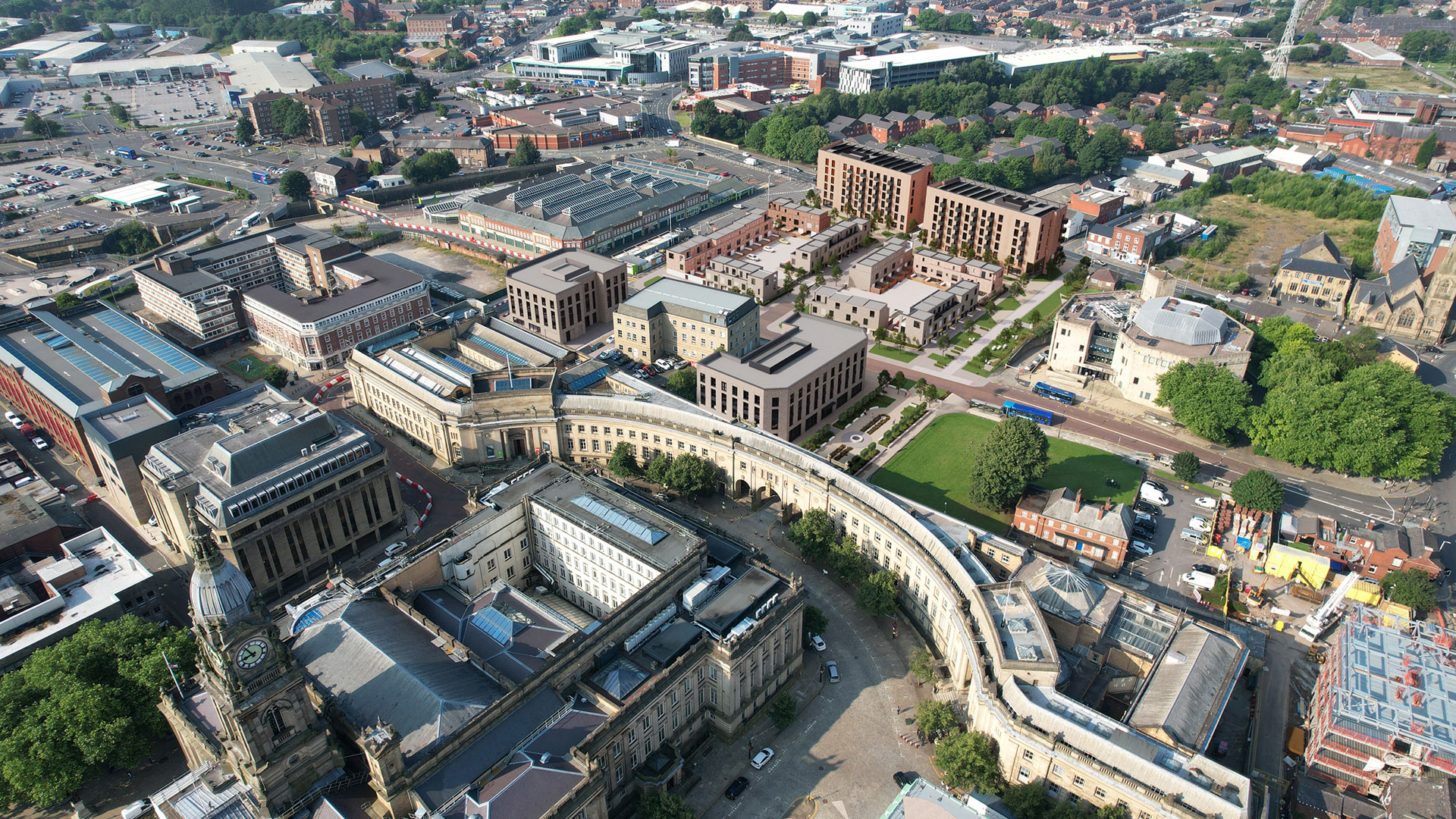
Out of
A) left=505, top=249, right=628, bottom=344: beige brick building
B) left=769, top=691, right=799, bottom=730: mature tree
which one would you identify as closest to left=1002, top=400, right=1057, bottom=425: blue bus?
left=769, top=691, right=799, bottom=730: mature tree

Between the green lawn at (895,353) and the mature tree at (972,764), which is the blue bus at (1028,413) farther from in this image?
the mature tree at (972,764)

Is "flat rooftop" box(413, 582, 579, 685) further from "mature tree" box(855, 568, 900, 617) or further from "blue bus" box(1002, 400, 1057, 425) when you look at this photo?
"blue bus" box(1002, 400, 1057, 425)

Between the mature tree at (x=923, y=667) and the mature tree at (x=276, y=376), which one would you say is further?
the mature tree at (x=276, y=376)

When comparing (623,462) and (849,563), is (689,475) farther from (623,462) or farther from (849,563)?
(849,563)

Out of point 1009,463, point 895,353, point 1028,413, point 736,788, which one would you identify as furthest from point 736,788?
point 895,353

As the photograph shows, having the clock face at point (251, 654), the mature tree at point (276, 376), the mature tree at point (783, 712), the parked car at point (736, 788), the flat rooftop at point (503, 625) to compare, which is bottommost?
the parked car at point (736, 788)

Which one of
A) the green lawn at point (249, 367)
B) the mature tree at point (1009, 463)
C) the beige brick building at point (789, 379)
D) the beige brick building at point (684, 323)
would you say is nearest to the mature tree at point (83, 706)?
the green lawn at point (249, 367)

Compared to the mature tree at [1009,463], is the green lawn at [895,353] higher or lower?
lower
